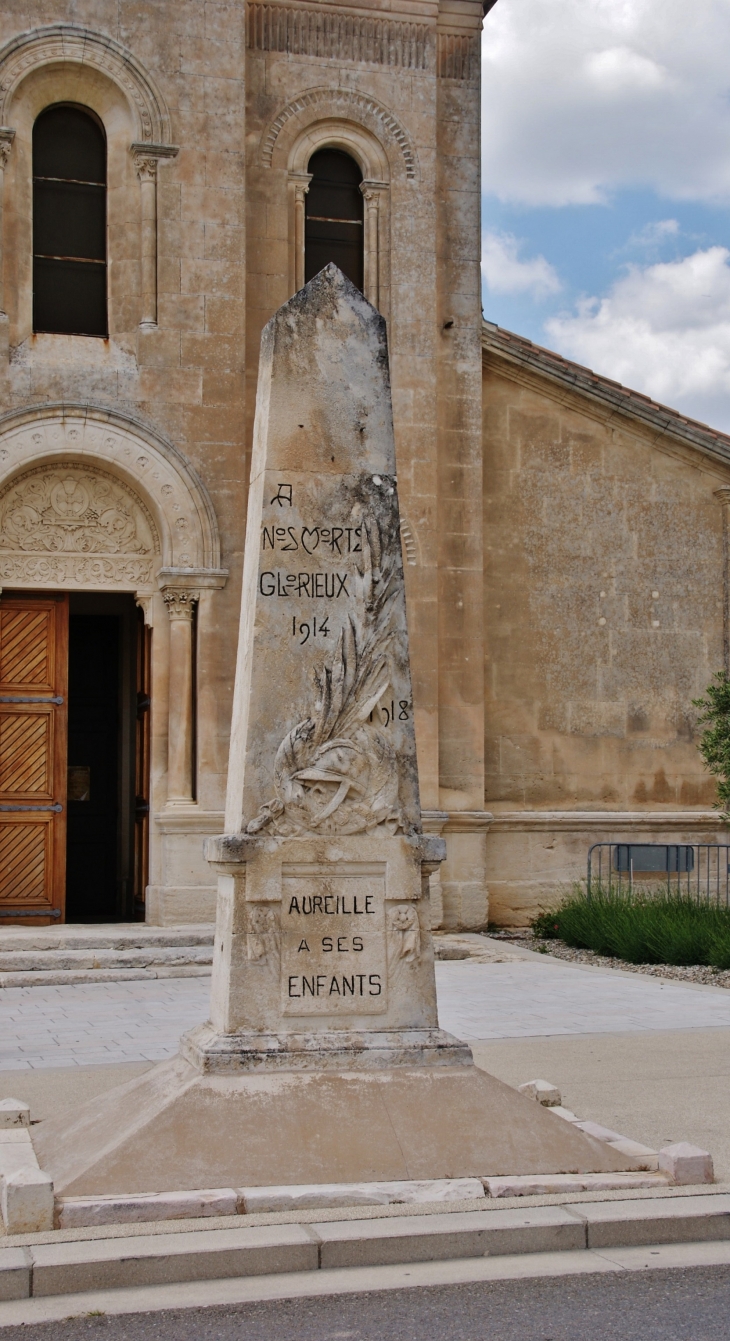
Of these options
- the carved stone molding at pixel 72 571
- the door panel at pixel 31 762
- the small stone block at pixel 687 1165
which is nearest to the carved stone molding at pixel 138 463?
the carved stone molding at pixel 72 571

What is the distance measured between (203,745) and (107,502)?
2727 millimetres

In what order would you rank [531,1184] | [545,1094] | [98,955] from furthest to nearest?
[98,955]
[545,1094]
[531,1184]

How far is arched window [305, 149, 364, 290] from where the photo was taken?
1680cm

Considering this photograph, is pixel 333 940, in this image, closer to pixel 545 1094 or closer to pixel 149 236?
pixel 545 1094

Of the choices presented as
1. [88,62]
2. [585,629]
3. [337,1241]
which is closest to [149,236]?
[88,62]

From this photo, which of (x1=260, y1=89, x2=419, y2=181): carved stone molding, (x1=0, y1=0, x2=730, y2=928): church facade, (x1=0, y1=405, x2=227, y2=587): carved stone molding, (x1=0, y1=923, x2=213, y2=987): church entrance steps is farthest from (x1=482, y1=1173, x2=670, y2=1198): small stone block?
(x1=260, y1=89, x2=419, y2=181): carved stone molding

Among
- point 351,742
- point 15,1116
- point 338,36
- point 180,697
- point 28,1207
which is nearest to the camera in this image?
point 28,1207

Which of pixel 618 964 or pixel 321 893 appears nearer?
pixel 321 893

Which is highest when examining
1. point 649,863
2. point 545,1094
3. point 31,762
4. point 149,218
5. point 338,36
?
point 338,36

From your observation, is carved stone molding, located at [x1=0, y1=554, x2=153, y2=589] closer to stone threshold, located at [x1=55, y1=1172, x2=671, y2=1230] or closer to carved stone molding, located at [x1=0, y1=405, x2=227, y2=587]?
carved stone molding, located at [x1=0, y1=405, x2=227, y2=587]

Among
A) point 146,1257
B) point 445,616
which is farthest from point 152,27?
point 146,1257

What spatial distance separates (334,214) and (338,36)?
191cm

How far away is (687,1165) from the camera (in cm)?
596

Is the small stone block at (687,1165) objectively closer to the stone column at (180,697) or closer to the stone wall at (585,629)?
the stone column at (180,697)
